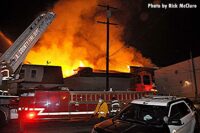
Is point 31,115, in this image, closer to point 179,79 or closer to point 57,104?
point 57,104

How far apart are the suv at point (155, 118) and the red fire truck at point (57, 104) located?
211 inches

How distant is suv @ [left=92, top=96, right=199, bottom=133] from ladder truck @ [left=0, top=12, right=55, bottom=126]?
4.76 metres

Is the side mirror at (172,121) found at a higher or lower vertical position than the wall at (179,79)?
lower

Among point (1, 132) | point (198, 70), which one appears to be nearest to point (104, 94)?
point (1, 132)

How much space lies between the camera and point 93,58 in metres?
37.0

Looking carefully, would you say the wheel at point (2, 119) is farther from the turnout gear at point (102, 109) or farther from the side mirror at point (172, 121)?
the side mirror at point (172, 121)

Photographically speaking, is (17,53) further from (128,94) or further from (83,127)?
(128,94)

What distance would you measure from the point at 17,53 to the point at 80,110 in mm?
4402

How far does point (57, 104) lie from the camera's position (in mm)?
12047

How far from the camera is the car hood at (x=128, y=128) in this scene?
542 centimetres

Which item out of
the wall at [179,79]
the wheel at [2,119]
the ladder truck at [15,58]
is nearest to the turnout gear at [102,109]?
the ladder truck at [15,58]

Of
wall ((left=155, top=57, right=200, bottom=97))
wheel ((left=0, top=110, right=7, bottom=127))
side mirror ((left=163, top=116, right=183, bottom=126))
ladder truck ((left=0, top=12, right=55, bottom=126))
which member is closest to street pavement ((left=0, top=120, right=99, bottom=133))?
wheel ((left=0, top=110, right=7, bottom=127))

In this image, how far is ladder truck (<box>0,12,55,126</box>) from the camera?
9391 mm

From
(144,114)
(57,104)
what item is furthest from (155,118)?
(57,104)
